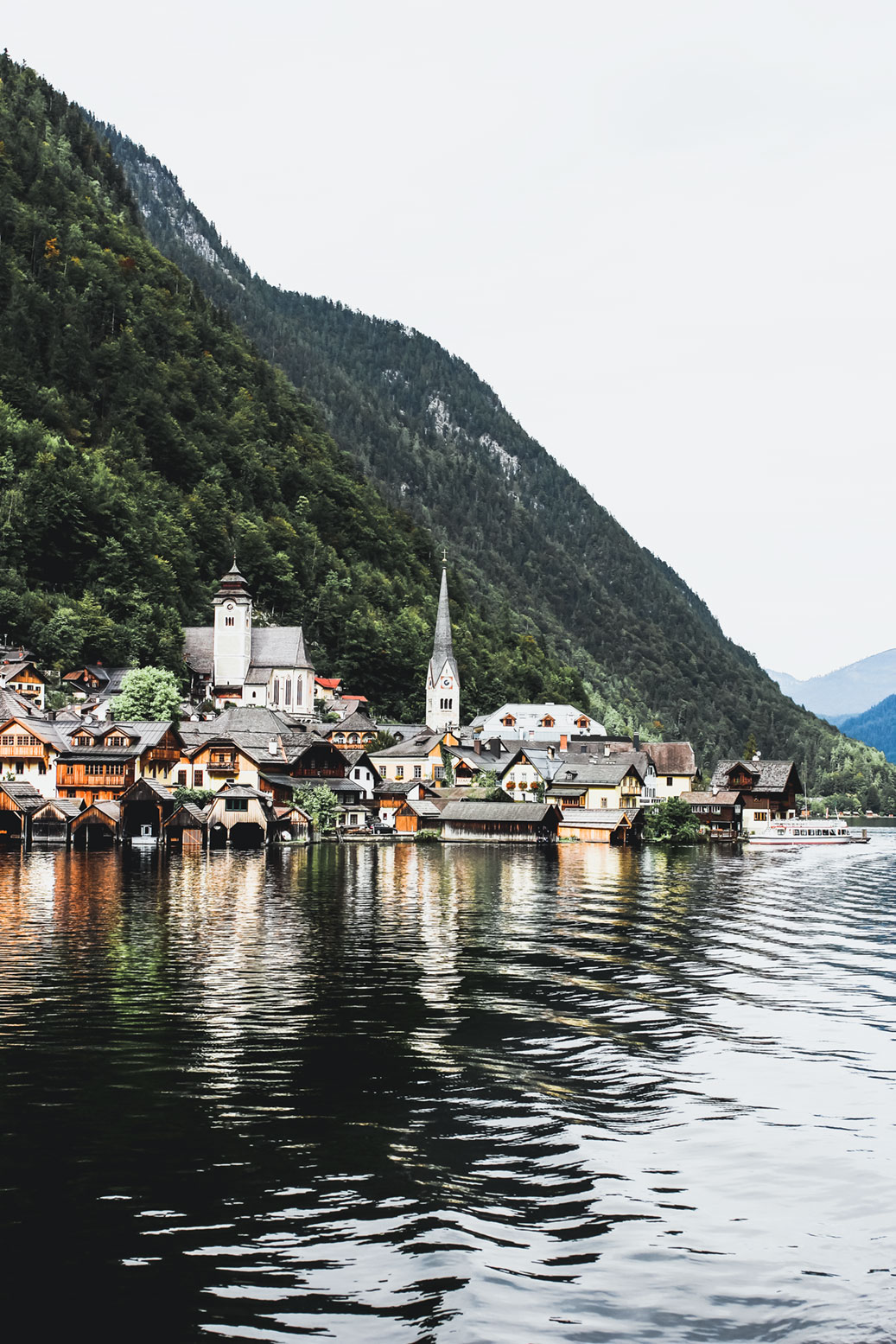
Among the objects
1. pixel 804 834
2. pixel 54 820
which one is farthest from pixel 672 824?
pixel 54 820

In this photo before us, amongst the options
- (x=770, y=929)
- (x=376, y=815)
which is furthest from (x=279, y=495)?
(x=770, y=929)

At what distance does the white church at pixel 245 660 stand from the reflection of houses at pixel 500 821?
135 ft

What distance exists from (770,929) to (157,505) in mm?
133695

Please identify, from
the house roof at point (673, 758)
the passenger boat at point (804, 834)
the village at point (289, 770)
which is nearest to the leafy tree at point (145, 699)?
the village at point (289, 770)

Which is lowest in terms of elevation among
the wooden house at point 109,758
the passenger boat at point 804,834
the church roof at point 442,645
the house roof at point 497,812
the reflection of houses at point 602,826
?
the passenger boat at point 804,834

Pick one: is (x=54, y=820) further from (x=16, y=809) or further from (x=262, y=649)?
(x=262, y=649)

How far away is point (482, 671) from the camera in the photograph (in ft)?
637

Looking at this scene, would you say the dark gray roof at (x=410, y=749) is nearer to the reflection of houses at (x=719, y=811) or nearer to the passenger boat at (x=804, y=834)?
the reflection of houses at (x=719, y=811)

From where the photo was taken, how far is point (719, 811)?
5079 inches

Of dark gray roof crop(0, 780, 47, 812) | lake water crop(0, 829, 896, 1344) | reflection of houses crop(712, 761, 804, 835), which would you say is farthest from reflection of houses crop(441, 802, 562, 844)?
lake water crop(0, 829, 896, 1344)

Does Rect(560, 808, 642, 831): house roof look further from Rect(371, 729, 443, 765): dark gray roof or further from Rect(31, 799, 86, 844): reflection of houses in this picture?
Rect(31, 799, 86, 844): reflection of houses

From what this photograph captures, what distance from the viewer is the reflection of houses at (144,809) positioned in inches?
3622

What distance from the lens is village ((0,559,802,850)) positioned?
9356 cm

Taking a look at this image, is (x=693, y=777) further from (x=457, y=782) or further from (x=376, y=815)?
(x=376, y=815)
